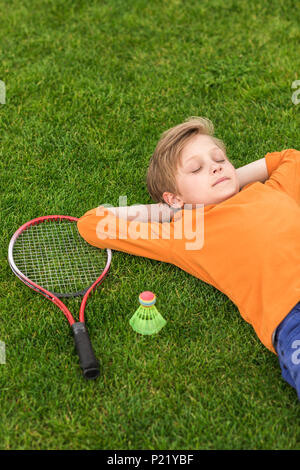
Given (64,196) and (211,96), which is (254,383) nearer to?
(64,196)

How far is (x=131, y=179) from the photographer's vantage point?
3996mm

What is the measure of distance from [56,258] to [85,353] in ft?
2.79

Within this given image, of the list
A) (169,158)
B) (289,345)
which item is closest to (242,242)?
(289,345)

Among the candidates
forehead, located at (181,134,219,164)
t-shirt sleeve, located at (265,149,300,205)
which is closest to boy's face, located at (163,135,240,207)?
forehead, located at (181,134,219,164)

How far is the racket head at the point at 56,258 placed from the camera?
3236 mm

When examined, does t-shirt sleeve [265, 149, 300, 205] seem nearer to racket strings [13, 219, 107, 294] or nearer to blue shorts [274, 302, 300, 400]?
blue shorts [274, 302, 300, 400]

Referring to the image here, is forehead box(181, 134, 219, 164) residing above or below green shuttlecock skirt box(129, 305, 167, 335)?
above

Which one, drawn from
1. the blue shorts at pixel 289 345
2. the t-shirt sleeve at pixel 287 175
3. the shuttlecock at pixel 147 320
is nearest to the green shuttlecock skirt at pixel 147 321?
the shuttlecock at pixel 147 320

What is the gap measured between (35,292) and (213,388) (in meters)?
1.23

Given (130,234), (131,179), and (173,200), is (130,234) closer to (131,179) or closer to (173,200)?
(173,200)

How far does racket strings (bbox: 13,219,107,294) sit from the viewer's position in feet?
10.8

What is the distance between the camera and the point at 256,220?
3062 millimetres

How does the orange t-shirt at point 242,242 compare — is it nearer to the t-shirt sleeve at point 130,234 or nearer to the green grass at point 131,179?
the t-shirt sleeve at point 130,234
